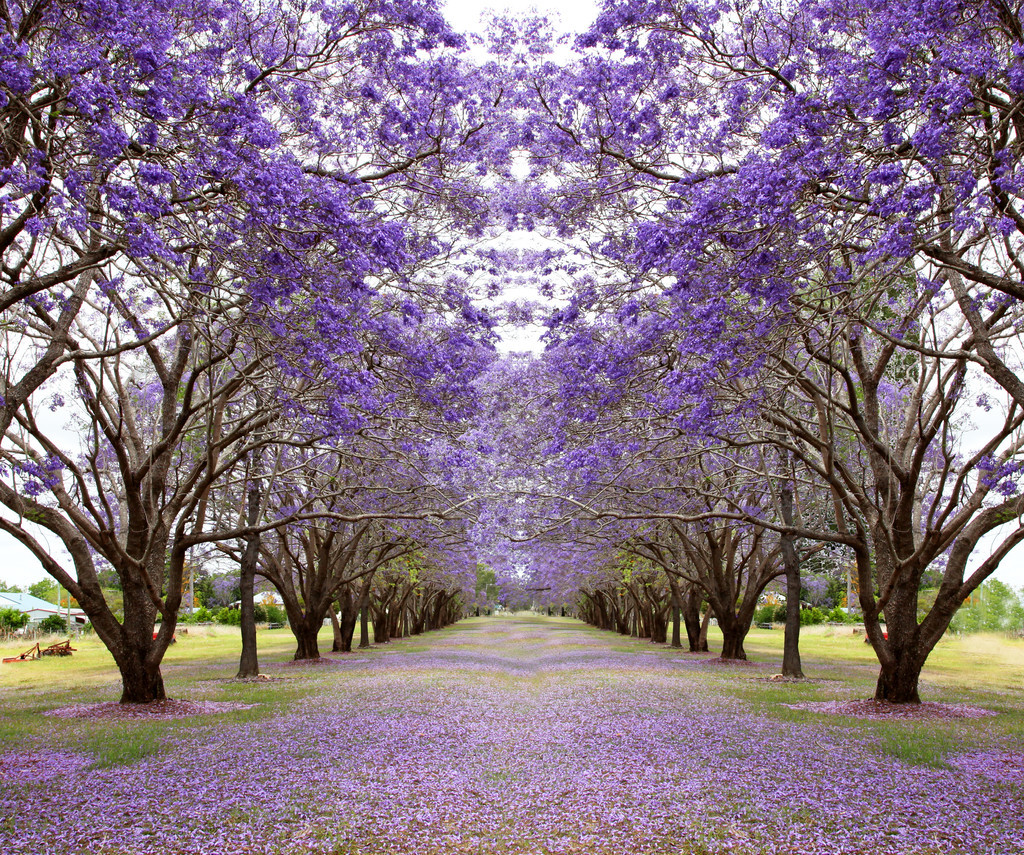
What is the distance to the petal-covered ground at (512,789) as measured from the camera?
19.6 ft

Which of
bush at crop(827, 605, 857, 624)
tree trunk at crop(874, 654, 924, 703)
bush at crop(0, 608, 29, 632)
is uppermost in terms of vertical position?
tree trunk at crop(874, 654, 924, 703)

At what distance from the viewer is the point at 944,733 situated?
1029 centimetres

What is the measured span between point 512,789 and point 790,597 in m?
13.2

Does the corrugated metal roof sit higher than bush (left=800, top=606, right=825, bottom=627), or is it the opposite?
the corrugated metal roof

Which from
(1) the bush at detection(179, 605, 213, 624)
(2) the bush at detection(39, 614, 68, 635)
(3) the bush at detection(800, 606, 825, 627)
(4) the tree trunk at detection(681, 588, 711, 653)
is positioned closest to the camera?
(4) the tree trunk at detection(681, 588, 711, 653)

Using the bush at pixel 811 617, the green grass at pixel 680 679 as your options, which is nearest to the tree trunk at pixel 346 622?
the green grass at pixel 680 679

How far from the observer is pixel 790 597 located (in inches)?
739

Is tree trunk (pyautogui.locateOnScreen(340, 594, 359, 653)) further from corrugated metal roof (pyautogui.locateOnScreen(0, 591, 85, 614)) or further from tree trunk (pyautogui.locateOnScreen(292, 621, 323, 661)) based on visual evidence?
corrugated metal roof (pyautogui.locateOnScreen(0, 591, 85, 614))

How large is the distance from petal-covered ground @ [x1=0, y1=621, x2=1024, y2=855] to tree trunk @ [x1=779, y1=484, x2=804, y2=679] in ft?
20.3

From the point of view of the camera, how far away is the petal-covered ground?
5965mm

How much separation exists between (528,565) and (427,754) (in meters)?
33.2

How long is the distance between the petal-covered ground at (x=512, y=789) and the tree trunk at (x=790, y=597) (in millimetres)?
6188

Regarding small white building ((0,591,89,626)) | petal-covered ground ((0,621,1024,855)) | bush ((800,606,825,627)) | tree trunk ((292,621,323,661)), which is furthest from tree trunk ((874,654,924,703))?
small white building ((0,591,89,626))

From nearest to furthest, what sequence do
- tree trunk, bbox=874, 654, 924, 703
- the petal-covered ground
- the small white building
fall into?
the petal-covered ground < tree trunk, bbox=874, 654, 924, 703 < the small white building
